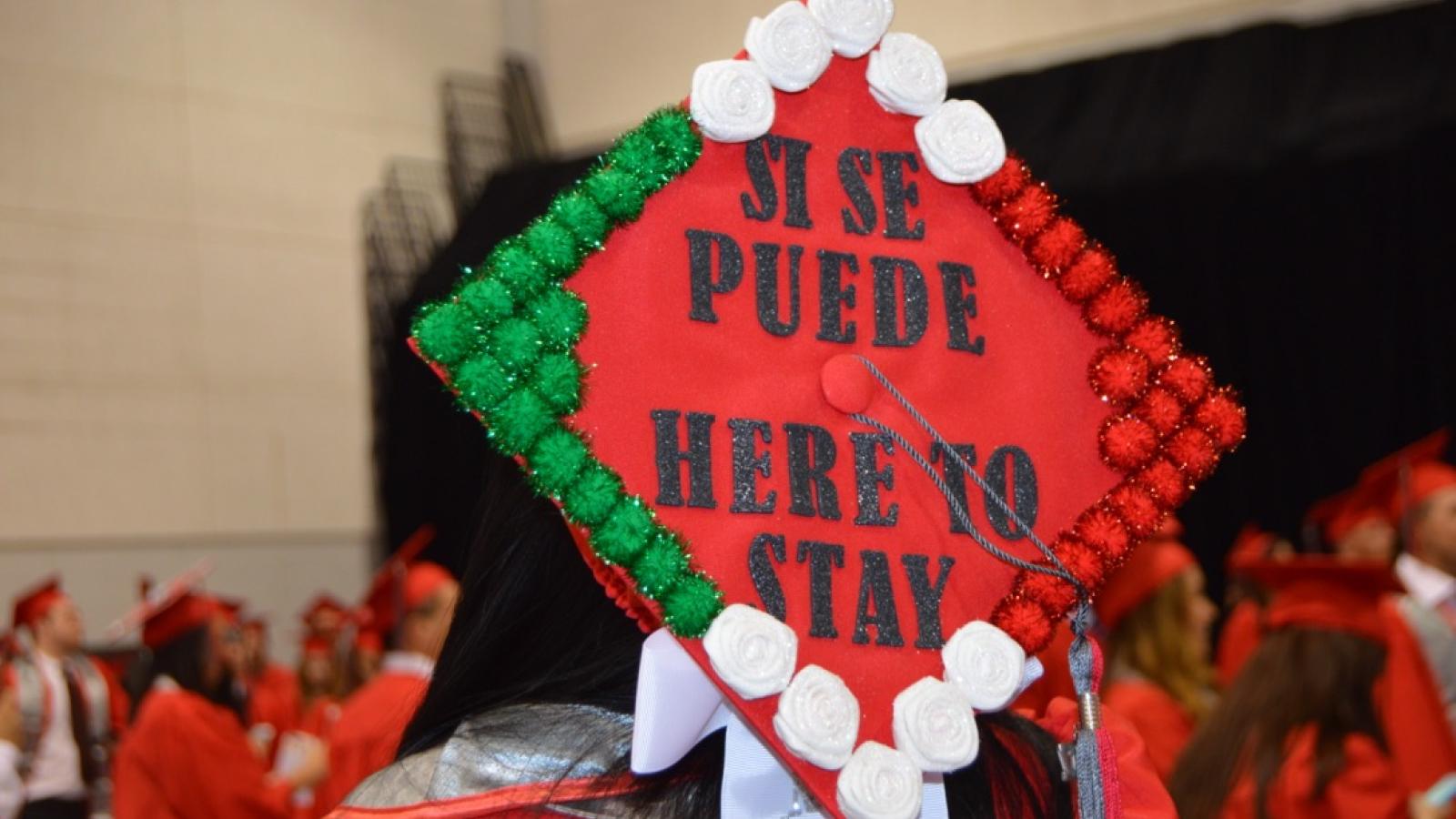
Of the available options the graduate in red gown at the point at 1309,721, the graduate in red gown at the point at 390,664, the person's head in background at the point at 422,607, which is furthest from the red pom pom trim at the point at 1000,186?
the person's head in background at the point at 422,607

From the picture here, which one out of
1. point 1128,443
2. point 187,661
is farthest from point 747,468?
point 187,661

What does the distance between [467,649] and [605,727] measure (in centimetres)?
15

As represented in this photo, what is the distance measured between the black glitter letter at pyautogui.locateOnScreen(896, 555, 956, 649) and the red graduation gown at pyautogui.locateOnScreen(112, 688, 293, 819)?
451cm

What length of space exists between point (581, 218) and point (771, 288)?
183mm

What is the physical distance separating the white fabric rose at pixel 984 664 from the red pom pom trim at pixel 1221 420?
28 centimetres

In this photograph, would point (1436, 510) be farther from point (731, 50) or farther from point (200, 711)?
point (731, 50)

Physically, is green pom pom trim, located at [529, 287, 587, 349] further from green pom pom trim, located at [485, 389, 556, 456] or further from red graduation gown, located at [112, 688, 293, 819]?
red graduation gown, located at [112, 688, 293, 819]

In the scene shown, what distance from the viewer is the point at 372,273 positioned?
32.5 feet

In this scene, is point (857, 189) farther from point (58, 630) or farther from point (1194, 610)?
point (58, 630)

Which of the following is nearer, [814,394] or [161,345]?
[814,394]

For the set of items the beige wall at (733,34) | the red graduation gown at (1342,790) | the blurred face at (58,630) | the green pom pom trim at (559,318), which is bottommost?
the red graduation gown at (1342,790)

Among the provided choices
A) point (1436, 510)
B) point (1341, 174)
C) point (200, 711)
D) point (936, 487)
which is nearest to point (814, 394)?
point (936, 487)

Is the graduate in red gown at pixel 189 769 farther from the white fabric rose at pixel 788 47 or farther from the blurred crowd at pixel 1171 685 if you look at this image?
the white fabric rose at pixel 788 47

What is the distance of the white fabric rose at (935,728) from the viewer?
1.31 meters
